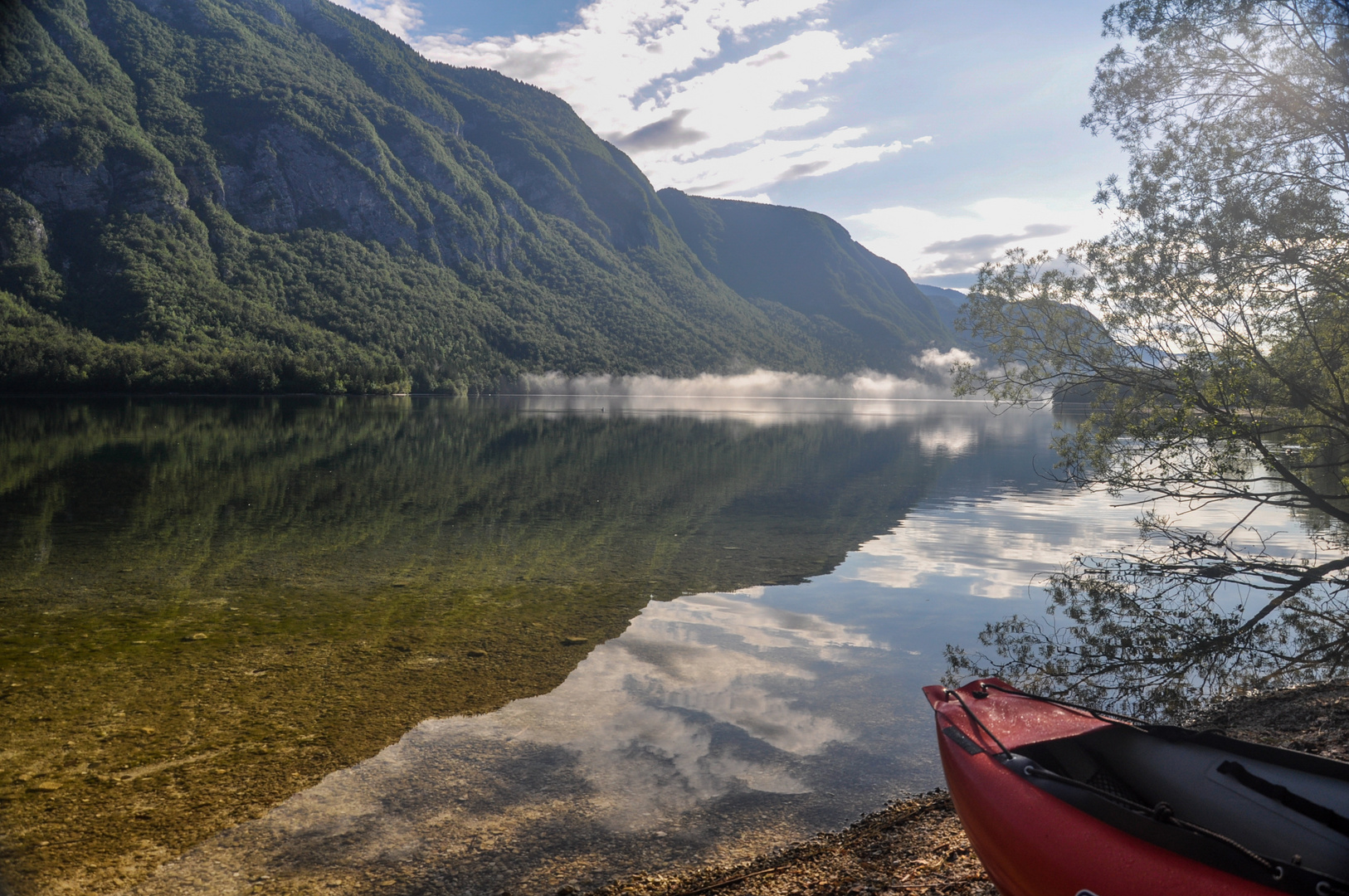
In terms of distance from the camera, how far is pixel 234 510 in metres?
20.7

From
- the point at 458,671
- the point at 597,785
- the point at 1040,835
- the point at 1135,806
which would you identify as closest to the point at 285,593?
the point at 458,671

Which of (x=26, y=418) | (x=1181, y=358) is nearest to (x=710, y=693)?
(x=1181, y=358)

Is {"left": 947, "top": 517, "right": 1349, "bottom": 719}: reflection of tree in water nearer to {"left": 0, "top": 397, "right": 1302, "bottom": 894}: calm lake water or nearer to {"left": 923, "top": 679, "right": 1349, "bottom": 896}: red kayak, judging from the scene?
{"left": 0, "top": 397, "right": 1302, "bottom": 894}: calm lake water

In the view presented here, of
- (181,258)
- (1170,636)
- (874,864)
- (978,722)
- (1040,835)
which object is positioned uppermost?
(181,258)

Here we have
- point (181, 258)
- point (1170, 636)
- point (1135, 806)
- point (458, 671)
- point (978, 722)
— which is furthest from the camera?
point (181, 258)

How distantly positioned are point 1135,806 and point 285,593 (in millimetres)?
13256

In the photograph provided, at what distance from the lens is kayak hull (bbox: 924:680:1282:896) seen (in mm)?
3389

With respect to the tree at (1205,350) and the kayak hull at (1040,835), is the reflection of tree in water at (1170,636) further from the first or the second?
the kayak hull at (1040,835)

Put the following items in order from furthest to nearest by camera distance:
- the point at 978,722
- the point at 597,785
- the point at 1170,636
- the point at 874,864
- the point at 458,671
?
the point at 1170,636
the point at 458,671
the point at 597,785
the point at 874,864
the point at 978,722

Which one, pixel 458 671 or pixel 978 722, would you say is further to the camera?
pixel 458 671

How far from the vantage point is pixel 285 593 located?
1288 cm

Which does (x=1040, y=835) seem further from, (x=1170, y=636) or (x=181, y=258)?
(x=181, y=258)

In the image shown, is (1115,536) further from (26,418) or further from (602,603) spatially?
(26,418)

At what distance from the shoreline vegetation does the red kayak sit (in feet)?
2.20
